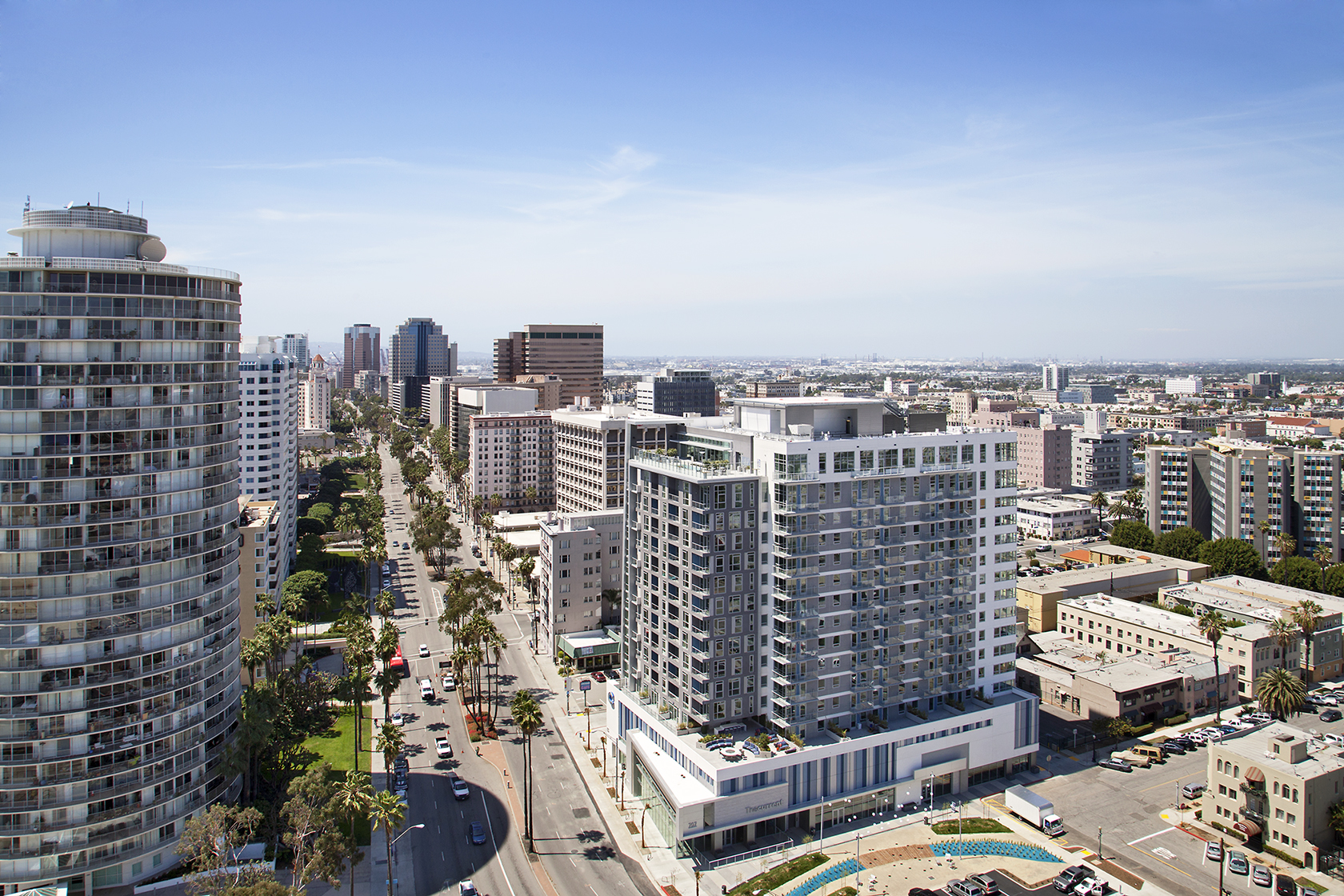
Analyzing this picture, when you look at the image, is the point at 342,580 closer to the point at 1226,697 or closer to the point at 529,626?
the point at 529,626

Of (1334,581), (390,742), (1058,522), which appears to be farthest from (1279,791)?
(1058,522)

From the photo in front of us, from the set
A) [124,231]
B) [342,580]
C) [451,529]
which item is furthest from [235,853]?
[451,529]

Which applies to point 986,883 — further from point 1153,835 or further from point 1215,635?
point 1215,635

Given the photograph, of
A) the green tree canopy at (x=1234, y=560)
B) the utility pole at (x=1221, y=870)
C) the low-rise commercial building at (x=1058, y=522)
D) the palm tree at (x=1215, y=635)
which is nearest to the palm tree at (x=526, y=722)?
the utility pole at (x=1221, y=870)

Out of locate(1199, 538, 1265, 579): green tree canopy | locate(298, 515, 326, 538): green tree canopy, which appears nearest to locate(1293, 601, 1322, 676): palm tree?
locate(1199, 538, 1265, 579): green tree canopy

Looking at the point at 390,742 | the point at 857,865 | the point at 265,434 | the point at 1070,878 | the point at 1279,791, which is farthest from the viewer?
the point at 265,434

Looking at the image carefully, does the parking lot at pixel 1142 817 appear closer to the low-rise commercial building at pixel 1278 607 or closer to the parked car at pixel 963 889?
the parked car at pixel 963 889

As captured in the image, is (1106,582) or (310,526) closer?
(1106,582)
